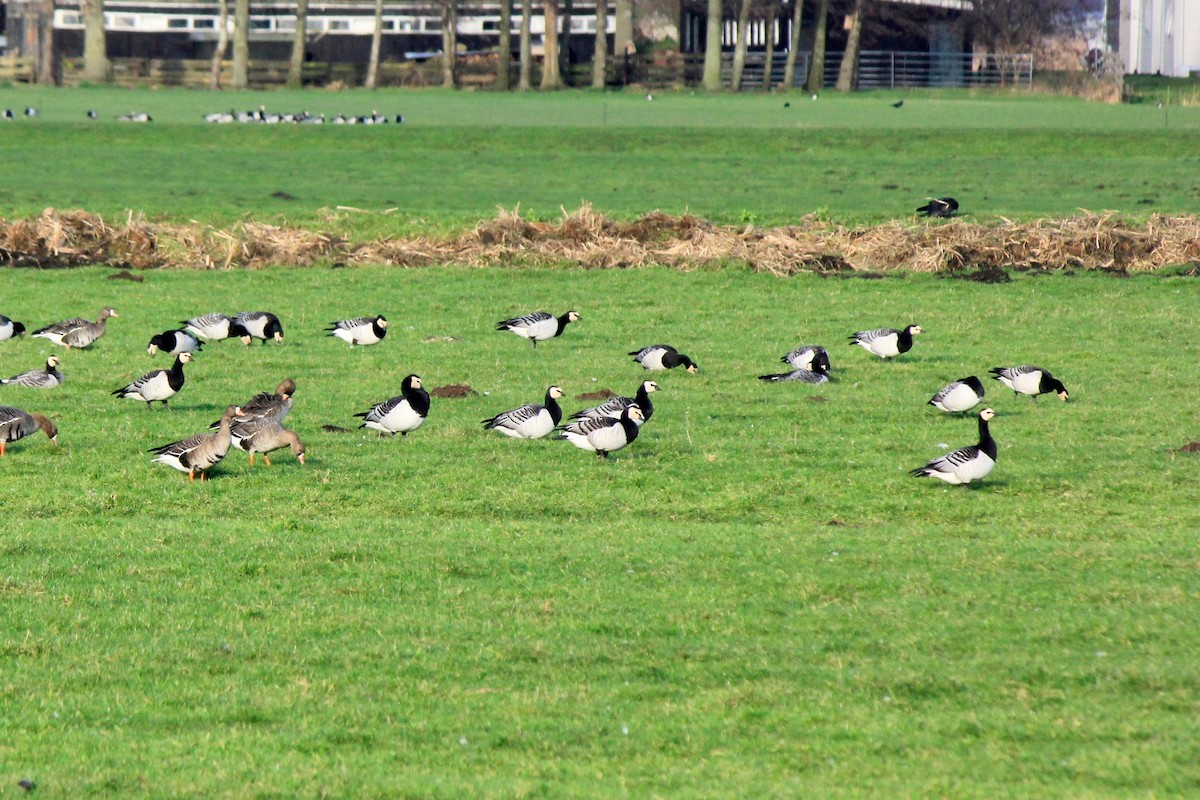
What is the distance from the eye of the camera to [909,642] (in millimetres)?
11055

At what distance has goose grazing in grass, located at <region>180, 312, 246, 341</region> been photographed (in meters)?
26.5

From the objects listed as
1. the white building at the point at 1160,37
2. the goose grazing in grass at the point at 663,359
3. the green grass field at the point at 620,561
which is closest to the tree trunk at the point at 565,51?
the white building at the point at 1160,37

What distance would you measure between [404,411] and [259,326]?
9.10 m

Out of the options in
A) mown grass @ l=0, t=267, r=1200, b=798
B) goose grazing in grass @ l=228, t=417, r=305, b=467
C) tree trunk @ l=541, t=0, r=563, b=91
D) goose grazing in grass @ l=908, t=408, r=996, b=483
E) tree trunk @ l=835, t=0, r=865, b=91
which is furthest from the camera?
tree trunk @ l=541, t=0, r=563, b=91

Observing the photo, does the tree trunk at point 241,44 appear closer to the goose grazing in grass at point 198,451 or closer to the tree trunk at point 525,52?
the tree trunk at point 525,52

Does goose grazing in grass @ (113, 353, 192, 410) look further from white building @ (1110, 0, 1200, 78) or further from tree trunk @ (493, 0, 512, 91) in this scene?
white building @ (1110, 0, 1200, 78)

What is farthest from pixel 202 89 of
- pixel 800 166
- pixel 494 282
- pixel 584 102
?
pixel 494 282

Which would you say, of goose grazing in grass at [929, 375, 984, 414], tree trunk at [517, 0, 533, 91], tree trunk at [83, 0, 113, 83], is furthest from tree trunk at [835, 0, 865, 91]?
goose grazing in grass at [929, 375, 984, 414]

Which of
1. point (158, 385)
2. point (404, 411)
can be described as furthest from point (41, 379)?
point (404, 411)

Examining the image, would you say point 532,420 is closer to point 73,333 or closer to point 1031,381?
point 1031,381

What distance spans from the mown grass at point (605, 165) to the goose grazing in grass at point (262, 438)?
2350 cm

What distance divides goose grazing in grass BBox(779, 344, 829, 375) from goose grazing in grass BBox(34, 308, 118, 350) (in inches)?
486

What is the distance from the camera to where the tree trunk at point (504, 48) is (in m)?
103

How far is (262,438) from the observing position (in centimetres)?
1742
